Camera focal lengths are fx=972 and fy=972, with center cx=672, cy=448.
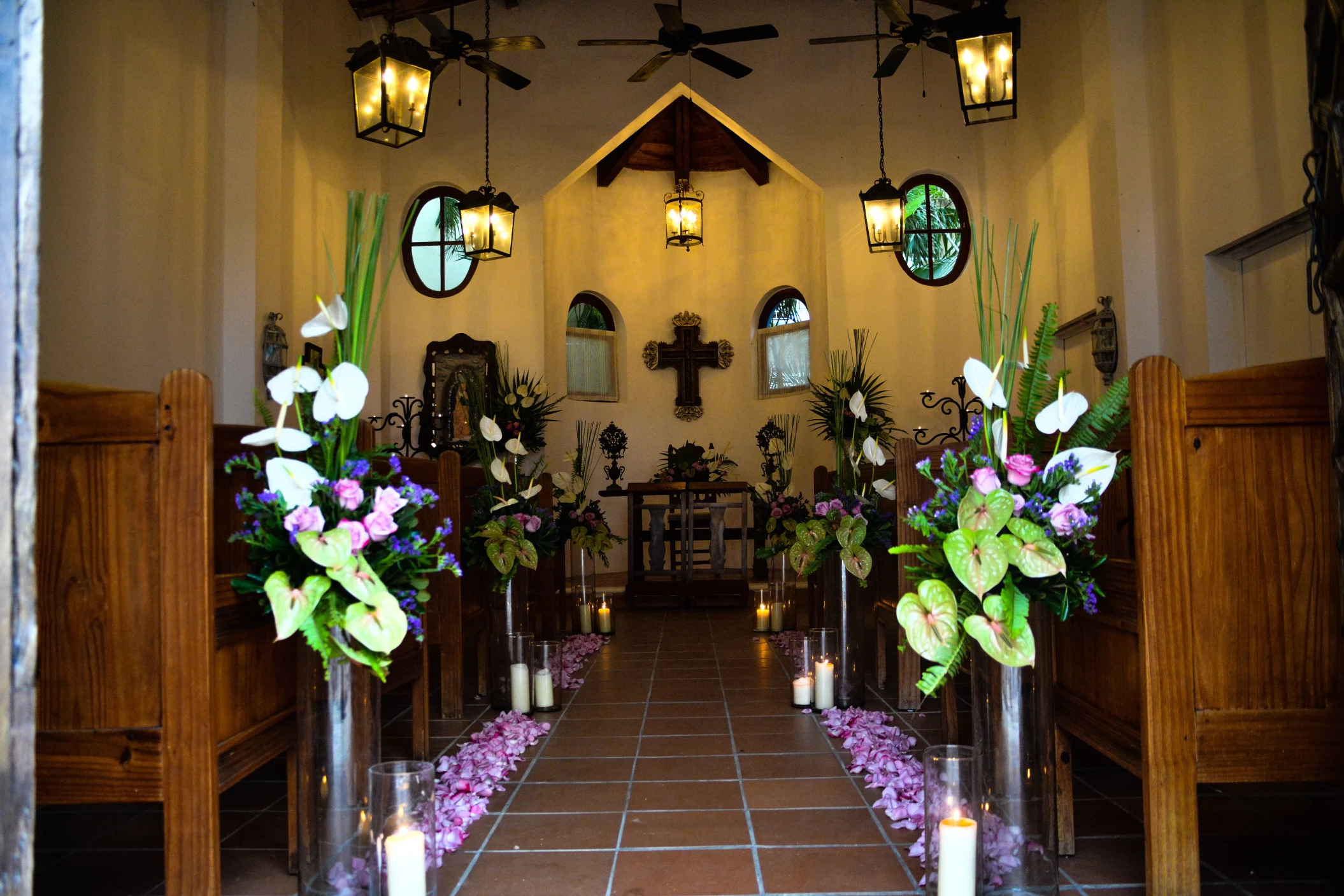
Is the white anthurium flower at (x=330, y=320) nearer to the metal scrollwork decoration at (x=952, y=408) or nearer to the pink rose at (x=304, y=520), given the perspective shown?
the pink rose at (x=304, y=520)

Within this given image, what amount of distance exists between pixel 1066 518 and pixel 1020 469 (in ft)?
0.39

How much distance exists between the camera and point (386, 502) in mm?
1799

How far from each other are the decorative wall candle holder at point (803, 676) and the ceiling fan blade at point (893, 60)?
385 cm

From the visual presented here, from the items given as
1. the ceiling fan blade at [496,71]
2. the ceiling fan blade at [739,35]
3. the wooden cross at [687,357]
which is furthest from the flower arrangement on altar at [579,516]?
the wooden cross at [687,357]

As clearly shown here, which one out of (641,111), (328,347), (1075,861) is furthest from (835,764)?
(641,111)

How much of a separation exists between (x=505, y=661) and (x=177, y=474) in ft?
7.58

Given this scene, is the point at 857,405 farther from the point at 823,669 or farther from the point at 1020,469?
the point at 1020,469

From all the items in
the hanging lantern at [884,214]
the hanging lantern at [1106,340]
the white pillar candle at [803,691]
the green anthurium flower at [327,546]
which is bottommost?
the white pillar candle at [803,691]

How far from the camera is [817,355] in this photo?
9.22 meters

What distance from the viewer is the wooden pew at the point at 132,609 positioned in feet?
5.72

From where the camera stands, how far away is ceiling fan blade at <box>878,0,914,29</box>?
17.4 feet

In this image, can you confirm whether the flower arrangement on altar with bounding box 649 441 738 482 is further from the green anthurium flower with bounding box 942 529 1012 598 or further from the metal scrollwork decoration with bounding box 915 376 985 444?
the green anthurium flower with bounding box 942 529 1012 598

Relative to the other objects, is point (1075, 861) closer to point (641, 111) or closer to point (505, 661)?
point (505, 661)

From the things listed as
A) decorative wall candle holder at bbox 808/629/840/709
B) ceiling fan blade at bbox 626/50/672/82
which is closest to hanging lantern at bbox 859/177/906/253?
ceiling fan blade at bbox 626/50/672/82
